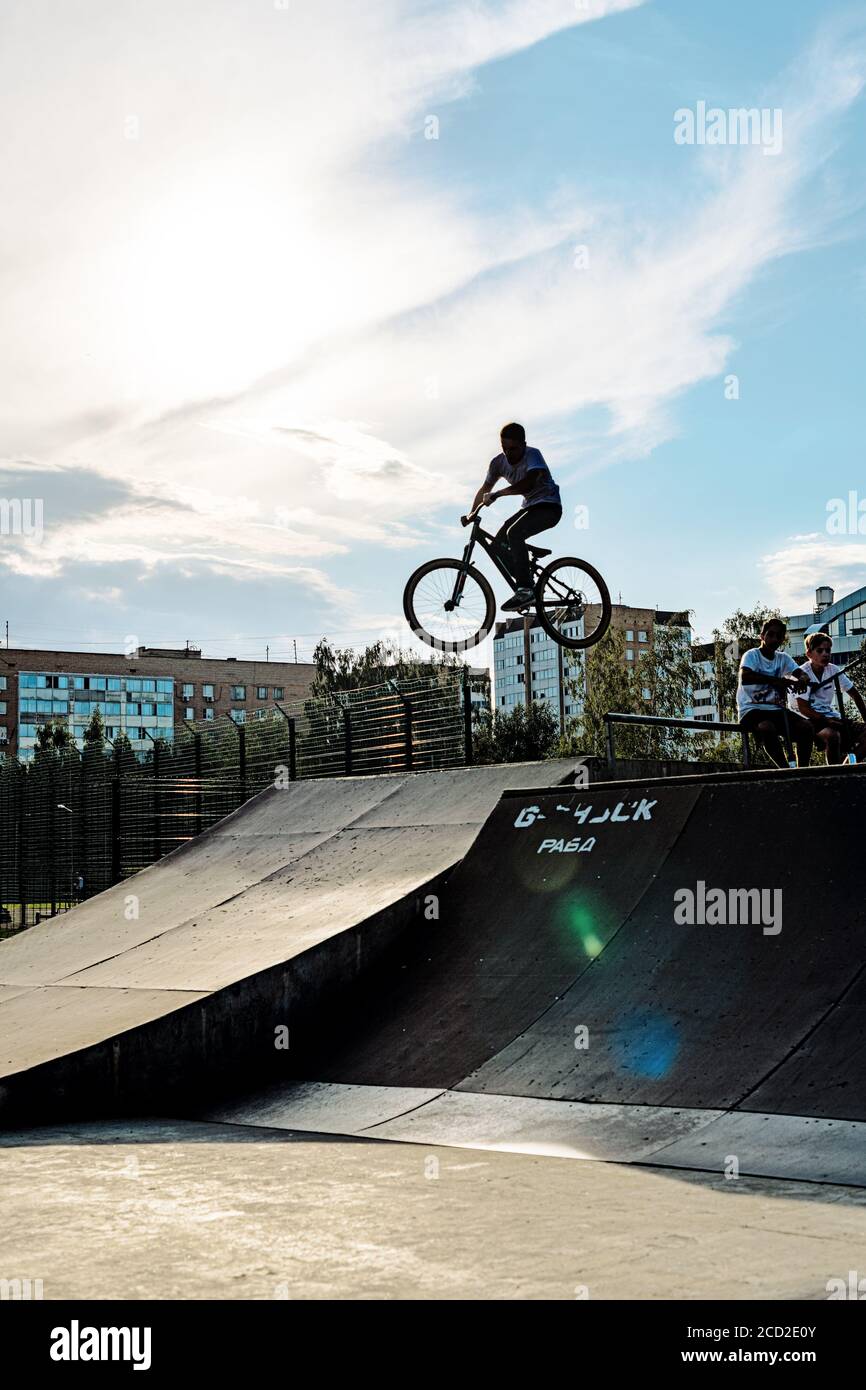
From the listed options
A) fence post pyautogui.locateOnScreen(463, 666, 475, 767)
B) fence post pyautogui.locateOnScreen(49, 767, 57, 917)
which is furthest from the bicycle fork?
fence post pyautogui.locateOnScreen(49, 767, 57, 917)

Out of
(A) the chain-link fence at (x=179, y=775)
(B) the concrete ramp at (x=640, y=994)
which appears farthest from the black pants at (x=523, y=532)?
(A) the chain-link fence at (x=179, y=775)

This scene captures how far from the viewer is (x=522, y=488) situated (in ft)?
37.7

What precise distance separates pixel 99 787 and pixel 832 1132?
74.7 feet

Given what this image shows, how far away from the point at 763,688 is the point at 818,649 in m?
0.59

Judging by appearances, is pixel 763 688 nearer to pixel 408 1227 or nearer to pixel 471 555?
→ pixel 471 555

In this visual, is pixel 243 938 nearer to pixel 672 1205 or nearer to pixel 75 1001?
pixel 75 1001

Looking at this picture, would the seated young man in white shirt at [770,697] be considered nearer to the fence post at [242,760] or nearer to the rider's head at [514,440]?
the rider's head at [514,440]

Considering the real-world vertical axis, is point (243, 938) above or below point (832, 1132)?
above

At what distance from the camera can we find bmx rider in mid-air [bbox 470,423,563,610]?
11477 millimetres

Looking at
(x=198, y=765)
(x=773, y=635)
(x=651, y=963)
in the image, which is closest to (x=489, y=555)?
(x=773, y=635)

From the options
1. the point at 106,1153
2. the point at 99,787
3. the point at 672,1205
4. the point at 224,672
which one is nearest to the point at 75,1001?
the point at 106,1153

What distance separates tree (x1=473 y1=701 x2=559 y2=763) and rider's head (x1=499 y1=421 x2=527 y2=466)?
4021 centimetres

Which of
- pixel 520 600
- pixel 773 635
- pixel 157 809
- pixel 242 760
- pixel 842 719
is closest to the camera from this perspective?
pixel 773 635

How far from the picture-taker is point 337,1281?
4402 mm
